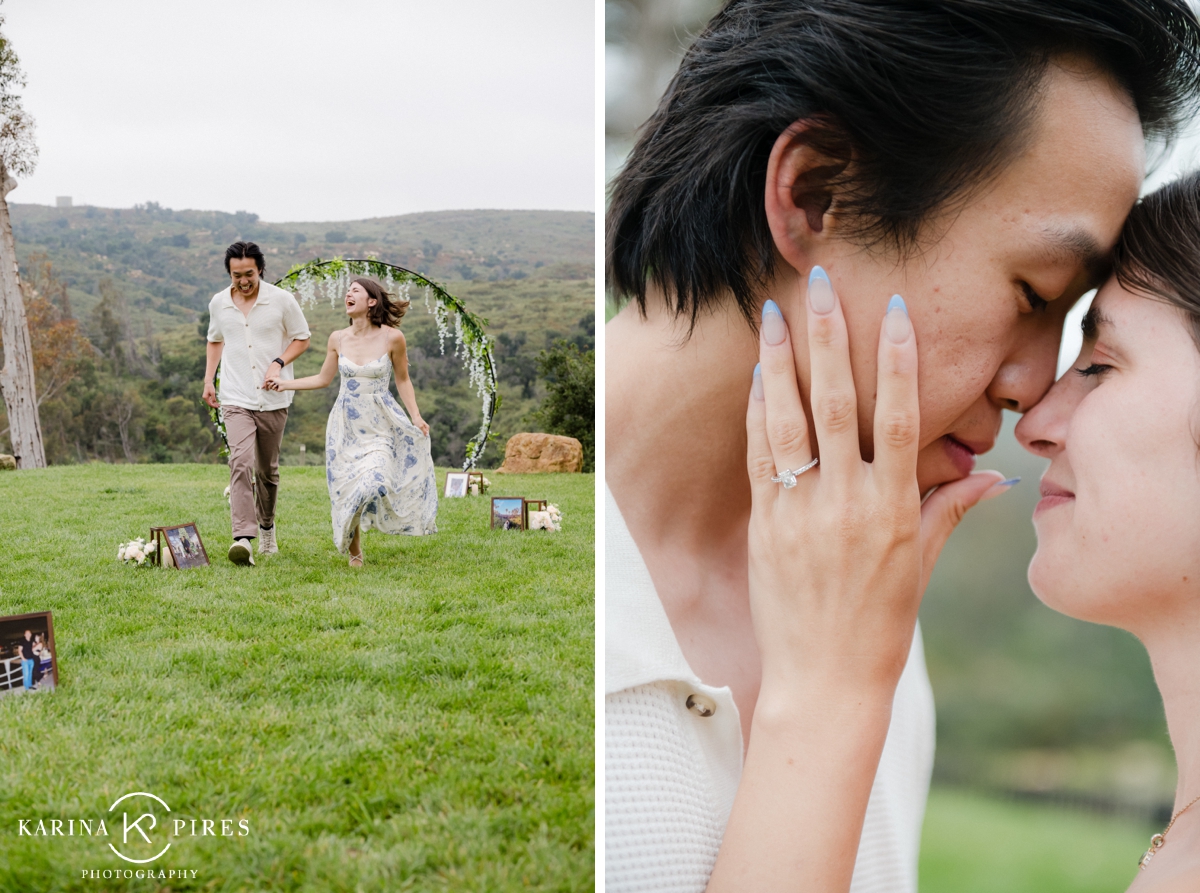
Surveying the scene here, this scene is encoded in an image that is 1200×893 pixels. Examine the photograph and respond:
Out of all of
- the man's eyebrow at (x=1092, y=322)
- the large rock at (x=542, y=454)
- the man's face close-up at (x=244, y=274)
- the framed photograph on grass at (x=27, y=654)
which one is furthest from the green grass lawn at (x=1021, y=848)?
the large rock at (x=542, y=454)

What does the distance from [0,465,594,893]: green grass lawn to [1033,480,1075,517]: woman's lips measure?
80 cm

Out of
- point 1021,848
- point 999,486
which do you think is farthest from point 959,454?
point 1021,848

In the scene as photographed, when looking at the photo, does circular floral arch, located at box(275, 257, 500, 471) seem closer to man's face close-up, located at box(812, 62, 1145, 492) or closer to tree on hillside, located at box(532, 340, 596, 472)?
tree on hillside, located at box(532, 340, 596, 472)

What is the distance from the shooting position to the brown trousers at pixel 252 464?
2.89m

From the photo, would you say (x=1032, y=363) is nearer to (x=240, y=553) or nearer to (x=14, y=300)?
(x=240, y=553)

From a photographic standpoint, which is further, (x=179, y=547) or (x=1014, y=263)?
(x=179, y=547)

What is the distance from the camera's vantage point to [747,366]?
1.04 m

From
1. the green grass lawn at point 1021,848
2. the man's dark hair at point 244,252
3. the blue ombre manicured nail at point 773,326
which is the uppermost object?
the man's dark hair at point 244,252

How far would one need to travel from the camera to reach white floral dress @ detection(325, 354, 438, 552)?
2.87 metres

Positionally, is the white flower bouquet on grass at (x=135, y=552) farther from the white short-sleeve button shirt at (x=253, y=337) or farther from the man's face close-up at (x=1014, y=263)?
the man's face close-up at (x=1014, y=263)

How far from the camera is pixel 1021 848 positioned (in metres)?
1.41

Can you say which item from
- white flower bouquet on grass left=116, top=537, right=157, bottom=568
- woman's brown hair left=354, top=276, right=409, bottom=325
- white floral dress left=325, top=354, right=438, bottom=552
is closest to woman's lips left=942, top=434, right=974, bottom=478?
white floral dress left=325, top=354, right=438, bottom=552

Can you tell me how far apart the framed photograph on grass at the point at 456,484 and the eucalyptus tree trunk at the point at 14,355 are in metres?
1.65

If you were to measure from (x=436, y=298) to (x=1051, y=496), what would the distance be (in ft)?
9.10
